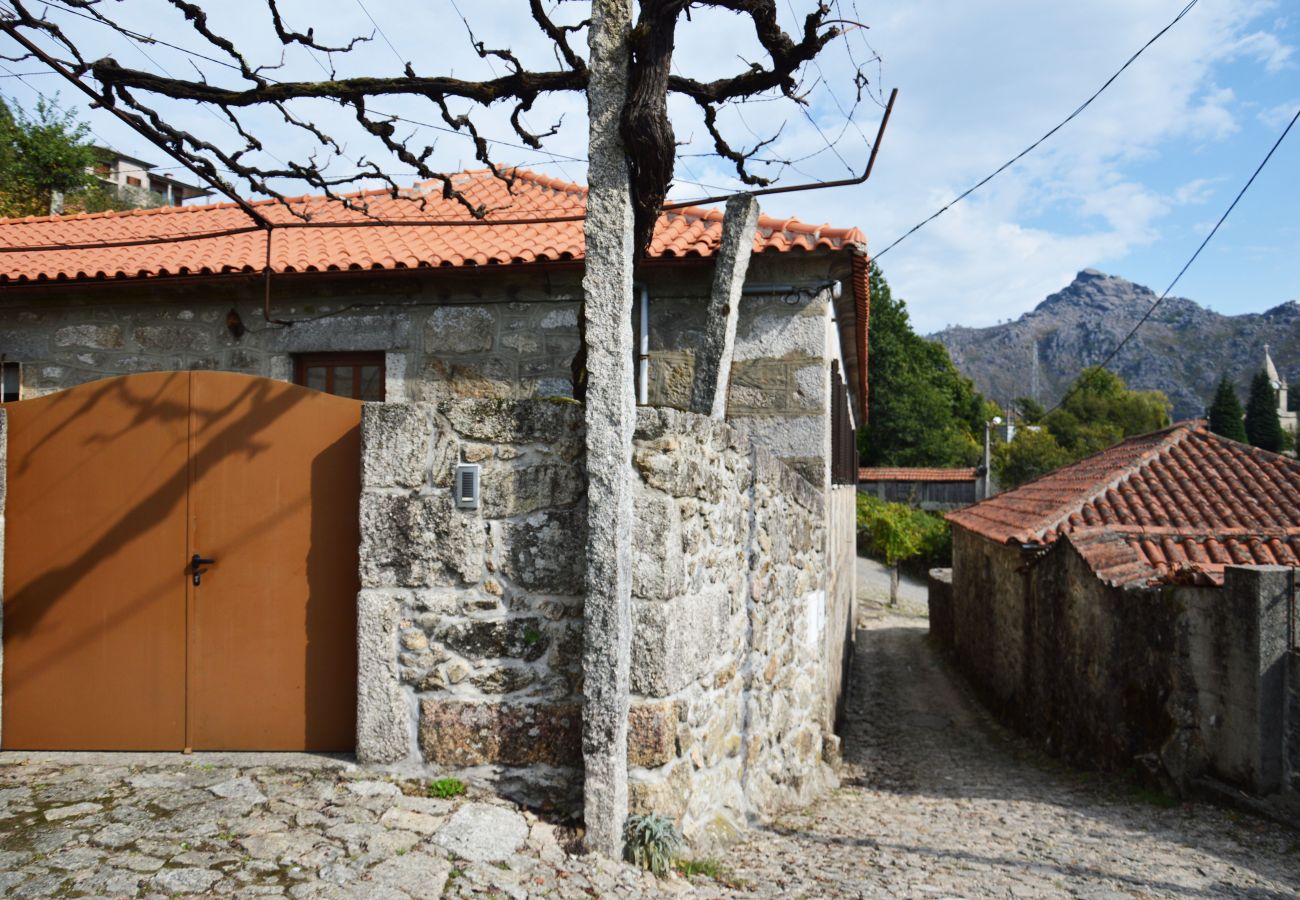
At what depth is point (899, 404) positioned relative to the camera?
1476 inches

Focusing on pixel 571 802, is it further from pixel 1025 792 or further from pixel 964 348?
pixel 964 348

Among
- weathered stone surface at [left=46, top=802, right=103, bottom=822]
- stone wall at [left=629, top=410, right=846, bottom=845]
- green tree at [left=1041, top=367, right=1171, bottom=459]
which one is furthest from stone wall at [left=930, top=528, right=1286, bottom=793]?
green tree at [left=1041, top=367, right=1171, bottom=459]

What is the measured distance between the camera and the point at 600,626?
3.11 meters

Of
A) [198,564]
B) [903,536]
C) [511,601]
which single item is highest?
[198,564]

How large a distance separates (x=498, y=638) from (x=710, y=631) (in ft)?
2.88

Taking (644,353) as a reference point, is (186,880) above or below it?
below

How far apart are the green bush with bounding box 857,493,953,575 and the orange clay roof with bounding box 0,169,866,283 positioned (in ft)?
52.7

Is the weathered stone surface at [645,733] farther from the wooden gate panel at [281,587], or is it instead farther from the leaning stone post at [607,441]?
the wooden gate panel at [281,587]

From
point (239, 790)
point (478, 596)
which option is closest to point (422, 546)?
point (478, 596)

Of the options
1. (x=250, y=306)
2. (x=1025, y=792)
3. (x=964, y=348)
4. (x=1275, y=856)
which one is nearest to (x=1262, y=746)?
(x=1275, y=856)

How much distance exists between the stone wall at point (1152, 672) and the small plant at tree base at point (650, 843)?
16.3ft

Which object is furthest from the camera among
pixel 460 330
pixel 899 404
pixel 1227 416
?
pixel 1227 416

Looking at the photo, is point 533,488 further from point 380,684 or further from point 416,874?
point 416,874

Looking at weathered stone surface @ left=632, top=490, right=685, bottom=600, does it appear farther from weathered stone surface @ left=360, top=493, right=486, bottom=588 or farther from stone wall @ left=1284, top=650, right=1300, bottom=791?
stone wall @ left=1284, top=650, right=1300, bottom=791
